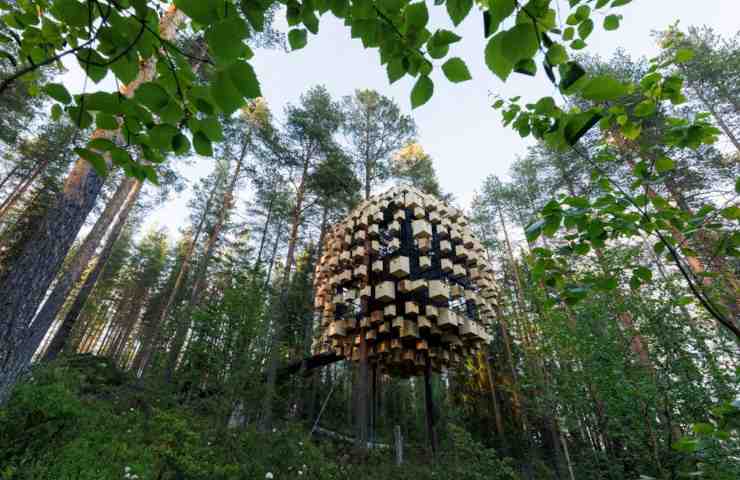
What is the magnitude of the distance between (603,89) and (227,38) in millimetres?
655

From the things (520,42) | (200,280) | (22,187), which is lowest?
(520,42)

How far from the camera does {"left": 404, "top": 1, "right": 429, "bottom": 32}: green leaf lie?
65 centimetres

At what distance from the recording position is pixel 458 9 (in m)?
0.61

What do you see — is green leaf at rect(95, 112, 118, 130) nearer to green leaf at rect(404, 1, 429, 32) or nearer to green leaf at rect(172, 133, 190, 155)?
green leaf at rect(172, 133, 190, 155)

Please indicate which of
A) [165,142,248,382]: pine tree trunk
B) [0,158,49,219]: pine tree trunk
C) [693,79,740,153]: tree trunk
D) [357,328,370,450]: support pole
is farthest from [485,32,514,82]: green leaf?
[0,158,49,219]: pine tree trunk

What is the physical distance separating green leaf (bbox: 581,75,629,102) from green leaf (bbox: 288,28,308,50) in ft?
2.11

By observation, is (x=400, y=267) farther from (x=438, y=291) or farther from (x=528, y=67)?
(x=528, y=67)

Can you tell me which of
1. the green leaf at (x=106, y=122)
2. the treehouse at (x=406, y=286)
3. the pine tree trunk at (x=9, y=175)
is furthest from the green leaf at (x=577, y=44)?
the pine tree trunk at (x=9, y=175)

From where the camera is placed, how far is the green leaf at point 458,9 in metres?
0.61

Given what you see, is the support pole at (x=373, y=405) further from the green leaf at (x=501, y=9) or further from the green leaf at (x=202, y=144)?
the green leaf at (x=501, y=9)

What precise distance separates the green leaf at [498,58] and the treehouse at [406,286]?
13.6 ft

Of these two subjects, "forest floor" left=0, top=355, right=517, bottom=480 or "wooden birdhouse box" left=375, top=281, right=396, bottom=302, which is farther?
"wooden birdhouse box" left=375, top=281, right=396, bottom=302

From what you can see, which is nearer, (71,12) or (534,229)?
(71,12)

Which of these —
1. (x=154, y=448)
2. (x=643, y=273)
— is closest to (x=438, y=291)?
(x=643, y=273)
